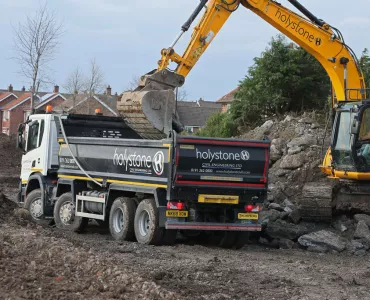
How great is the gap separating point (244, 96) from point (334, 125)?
1229 cm

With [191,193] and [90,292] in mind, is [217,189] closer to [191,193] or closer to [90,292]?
[191,193]

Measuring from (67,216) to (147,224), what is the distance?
125 inches

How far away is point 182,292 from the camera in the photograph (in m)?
8.53

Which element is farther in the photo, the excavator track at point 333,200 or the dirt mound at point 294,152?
the dirt mound at point 294,152

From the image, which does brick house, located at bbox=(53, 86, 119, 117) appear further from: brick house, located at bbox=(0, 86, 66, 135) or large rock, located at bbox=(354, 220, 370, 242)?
large rock, located at bbox=(354, 220, 370, 242)

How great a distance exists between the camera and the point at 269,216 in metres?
16.6

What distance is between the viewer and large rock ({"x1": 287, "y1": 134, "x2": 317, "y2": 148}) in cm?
2142

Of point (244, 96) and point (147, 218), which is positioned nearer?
point (147, 218)

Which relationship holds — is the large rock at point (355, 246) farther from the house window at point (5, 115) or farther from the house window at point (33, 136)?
the house window at point (5, 115)

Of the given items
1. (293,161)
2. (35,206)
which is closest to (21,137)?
(35,206)

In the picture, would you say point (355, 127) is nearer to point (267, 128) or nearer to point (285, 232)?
point (285, 232)

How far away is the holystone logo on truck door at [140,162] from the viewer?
13180 mm

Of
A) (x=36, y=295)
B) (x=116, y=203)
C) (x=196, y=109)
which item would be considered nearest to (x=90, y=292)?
(x=36, y=295)

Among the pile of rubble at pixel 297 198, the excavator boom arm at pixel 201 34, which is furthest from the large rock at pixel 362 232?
the excavator boom arm at pixel 201 34
